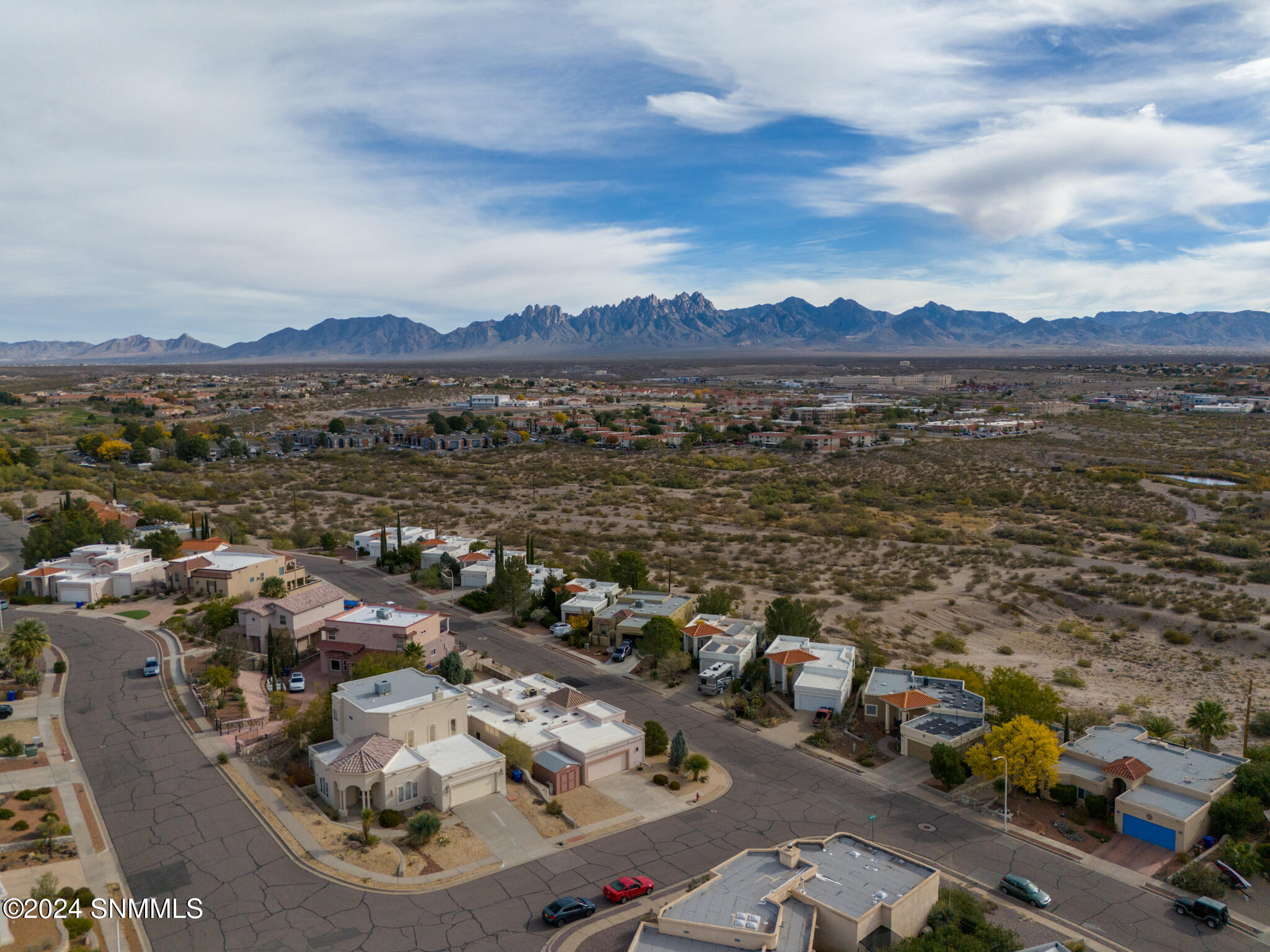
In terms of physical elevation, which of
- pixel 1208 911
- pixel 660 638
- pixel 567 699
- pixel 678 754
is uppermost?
pixel 660 638

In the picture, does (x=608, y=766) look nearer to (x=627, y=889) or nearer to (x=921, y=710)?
(x=627, y=889)

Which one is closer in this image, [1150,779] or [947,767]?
[1150,779]

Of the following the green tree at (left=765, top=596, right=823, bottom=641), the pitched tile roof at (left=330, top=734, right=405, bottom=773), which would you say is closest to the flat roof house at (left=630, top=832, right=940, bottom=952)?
the pitched tile roof at (left=330, top=734, right=405, bottom=773)

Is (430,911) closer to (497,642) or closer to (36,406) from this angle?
(497,642)

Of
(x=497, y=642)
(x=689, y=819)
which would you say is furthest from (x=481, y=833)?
(x=497, y=642)

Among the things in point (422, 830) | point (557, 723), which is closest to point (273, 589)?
point (557, 723)

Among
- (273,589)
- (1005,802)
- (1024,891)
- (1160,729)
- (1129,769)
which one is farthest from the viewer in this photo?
(273,589)

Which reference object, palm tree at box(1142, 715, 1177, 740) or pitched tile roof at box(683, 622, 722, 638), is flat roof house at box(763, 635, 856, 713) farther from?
palm tree at box(1142, 715, 1177, 740)
